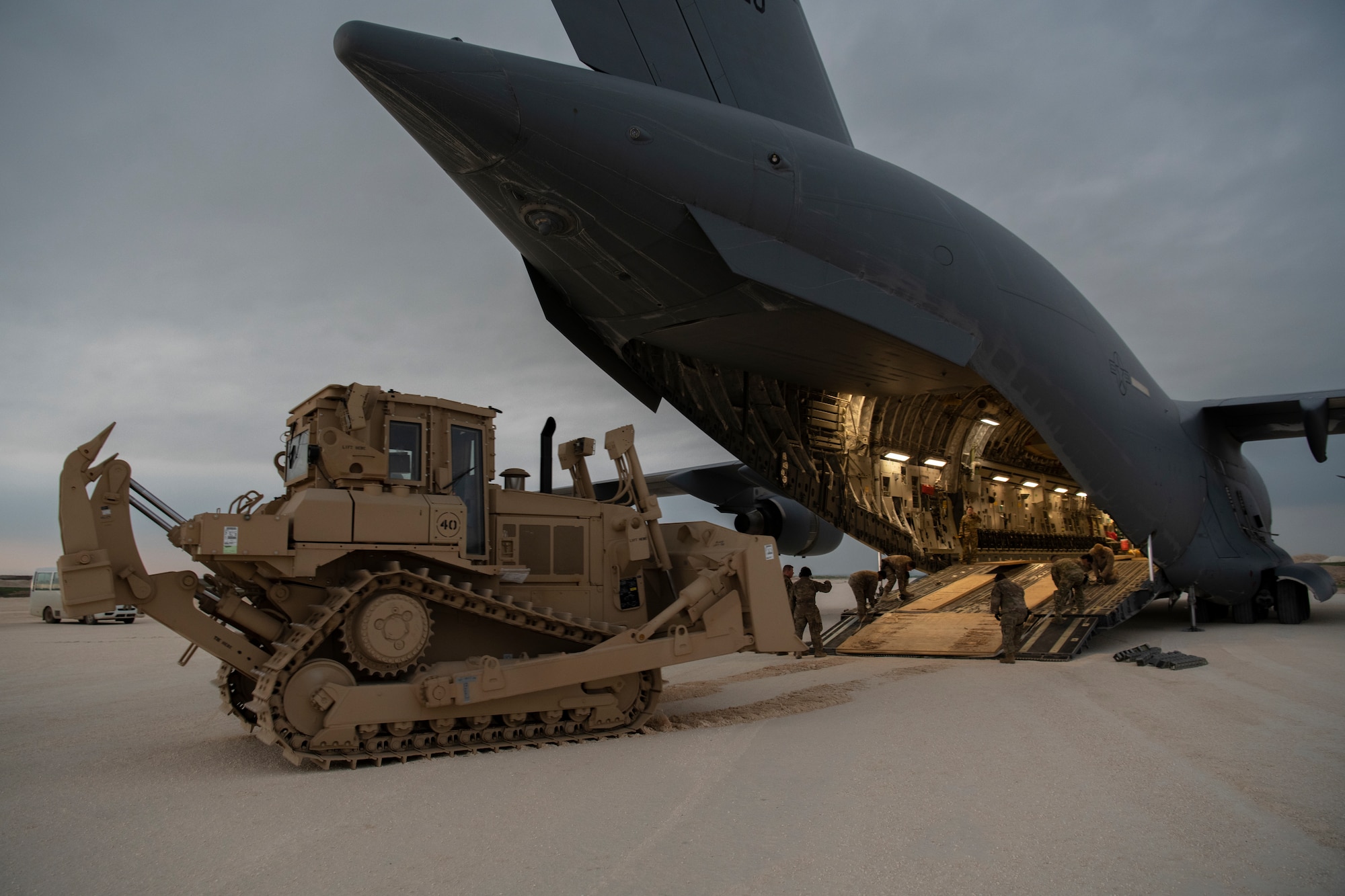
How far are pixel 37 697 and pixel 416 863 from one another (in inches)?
327

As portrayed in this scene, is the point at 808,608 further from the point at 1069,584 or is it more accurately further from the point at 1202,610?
the point at 1202,610

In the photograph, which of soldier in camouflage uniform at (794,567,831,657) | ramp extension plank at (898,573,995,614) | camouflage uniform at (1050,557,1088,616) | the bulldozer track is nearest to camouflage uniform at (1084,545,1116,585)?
ramp extension plank at (898,573,995,614)

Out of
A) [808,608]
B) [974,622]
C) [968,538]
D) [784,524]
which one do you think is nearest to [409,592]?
[808,608]

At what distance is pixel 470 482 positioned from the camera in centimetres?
693

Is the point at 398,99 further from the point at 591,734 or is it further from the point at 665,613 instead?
the point at 591,734

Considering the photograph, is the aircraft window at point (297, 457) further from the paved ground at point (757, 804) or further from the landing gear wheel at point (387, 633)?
the paved ground at point (757, 804)

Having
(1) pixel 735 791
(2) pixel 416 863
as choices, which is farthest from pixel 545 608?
(2) pixel 416 863

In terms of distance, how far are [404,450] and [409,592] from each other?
1165 mm

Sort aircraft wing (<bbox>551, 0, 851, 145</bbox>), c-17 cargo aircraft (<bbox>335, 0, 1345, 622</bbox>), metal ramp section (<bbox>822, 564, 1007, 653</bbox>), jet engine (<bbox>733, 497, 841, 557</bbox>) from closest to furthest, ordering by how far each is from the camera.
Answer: c-17 cargo aircraft (<bbox>335, 0, 1345, 622</bbox>), aircraft wing (<bbox>551, 0, 851, 145</bbox>), metal ramp section (<bbox>822, 564, 1007, 653</bbox>), jet engine (<bbox>733, 497, 841, 557</bbox>)

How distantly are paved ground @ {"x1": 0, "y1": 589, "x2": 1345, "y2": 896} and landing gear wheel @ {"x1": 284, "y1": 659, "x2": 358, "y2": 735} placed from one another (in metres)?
0.34

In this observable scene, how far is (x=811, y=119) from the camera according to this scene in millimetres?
11039

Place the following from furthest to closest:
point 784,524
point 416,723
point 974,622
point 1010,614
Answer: point 784,524 < point 974,622 < point 1010,614 < point 416,723

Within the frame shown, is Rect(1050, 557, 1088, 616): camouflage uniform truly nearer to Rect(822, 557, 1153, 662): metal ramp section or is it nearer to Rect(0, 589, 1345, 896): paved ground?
Rect(822, 557, 1153, 662): metal ramp section

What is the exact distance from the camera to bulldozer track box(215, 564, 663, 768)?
18.4ft
